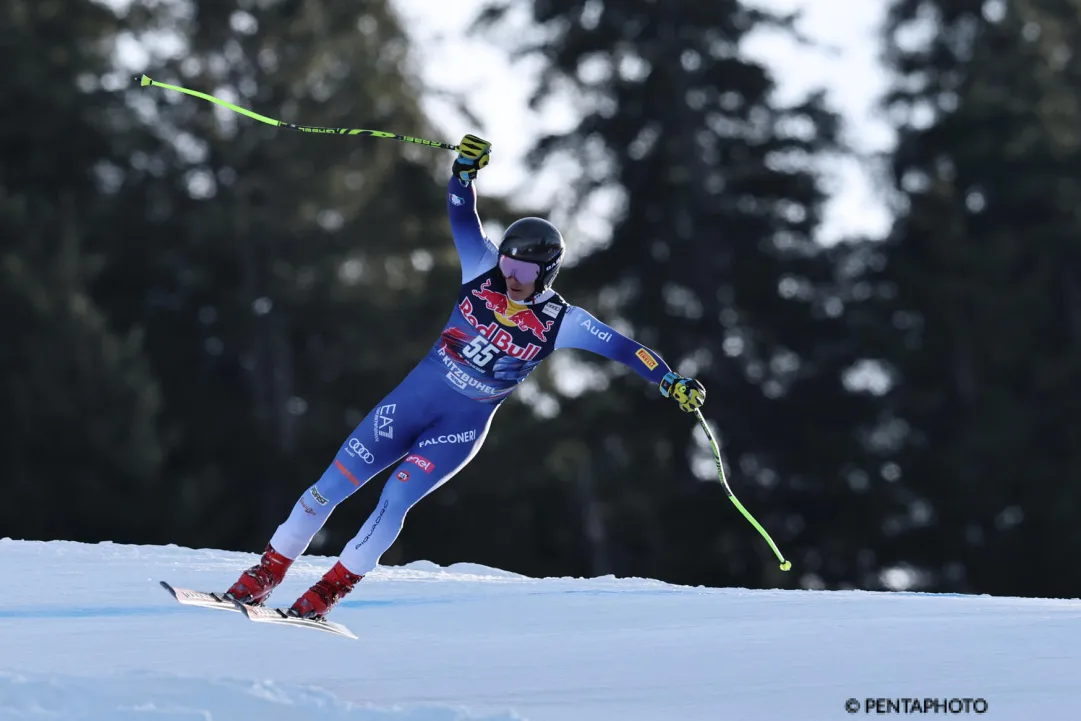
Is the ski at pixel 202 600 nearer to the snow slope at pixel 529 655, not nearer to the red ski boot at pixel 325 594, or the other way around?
the snow slope at pixel 529 655

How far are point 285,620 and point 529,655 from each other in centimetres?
110

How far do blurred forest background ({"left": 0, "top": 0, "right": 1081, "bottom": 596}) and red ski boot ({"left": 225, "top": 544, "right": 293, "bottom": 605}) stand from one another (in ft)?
56.5

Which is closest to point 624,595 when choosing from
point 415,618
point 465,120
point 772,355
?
point 415,618

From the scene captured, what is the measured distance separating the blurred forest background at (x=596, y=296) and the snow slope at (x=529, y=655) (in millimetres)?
16171

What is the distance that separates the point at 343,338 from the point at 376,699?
80.1 ft

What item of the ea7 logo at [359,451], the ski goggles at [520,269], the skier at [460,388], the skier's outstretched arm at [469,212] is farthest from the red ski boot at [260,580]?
the ski goggles at [520,269]

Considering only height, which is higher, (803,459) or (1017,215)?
(1017,215)

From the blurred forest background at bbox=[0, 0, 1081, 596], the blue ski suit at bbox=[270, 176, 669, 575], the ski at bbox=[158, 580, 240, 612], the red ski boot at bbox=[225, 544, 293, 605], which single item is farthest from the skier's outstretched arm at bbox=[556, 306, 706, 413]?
the blurred forest background at bbox=[0, 0, 1081, 596]

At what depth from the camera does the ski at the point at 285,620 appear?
7.42 metres

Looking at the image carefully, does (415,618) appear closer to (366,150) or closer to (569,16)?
(569,16)

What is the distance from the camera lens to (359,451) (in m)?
7.86

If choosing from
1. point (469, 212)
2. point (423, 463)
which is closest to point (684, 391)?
point (423, 463)

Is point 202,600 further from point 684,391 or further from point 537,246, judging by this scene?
point 684,391

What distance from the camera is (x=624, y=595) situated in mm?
9281
